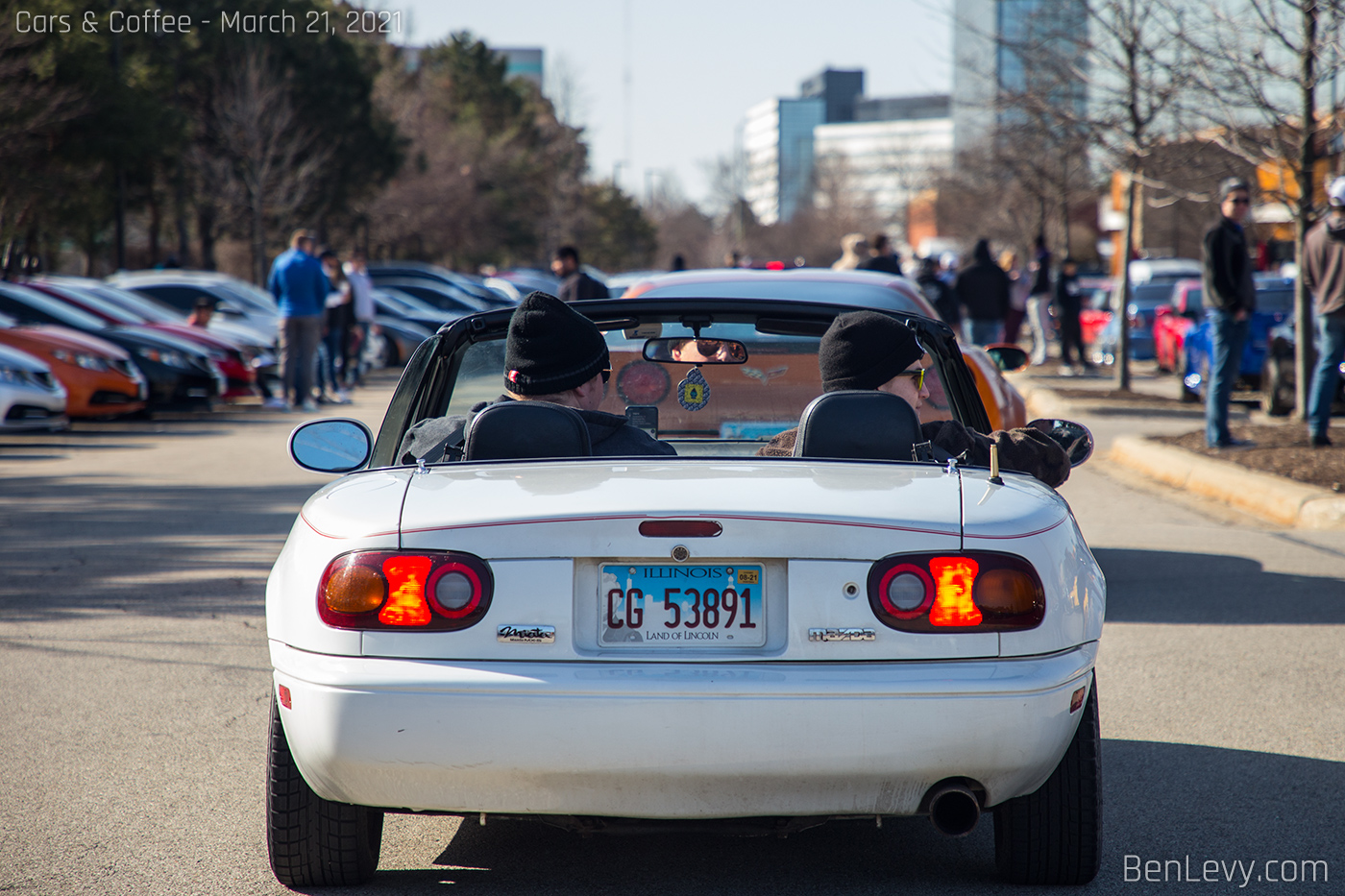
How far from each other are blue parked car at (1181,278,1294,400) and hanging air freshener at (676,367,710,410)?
10871 millimetres

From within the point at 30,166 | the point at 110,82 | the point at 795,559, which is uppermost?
the point at 110,82

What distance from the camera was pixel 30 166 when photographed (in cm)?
2702

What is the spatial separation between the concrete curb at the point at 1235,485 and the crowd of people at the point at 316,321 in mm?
9142

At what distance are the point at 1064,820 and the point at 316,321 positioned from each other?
48.4 feet

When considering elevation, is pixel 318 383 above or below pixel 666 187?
below

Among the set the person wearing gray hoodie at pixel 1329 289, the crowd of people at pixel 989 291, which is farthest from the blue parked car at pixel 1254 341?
the person wearing gray hoodie at pixel 1329 289

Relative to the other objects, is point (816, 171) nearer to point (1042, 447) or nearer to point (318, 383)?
point (318, 383)

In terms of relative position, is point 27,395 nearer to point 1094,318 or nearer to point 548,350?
point 548,350

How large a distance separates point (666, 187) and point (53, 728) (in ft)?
392

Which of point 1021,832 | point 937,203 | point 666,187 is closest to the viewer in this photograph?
point 1021,832

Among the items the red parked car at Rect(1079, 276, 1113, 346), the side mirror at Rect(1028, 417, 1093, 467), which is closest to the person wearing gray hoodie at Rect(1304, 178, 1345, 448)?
the side mirror at Rect(1028, 417, 1093, 467)

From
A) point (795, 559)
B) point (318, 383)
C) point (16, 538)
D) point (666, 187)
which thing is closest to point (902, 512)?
point (795, 559)

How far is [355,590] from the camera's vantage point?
3.04 metres

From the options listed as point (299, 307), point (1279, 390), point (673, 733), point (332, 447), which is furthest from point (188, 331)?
point (673, 733)
